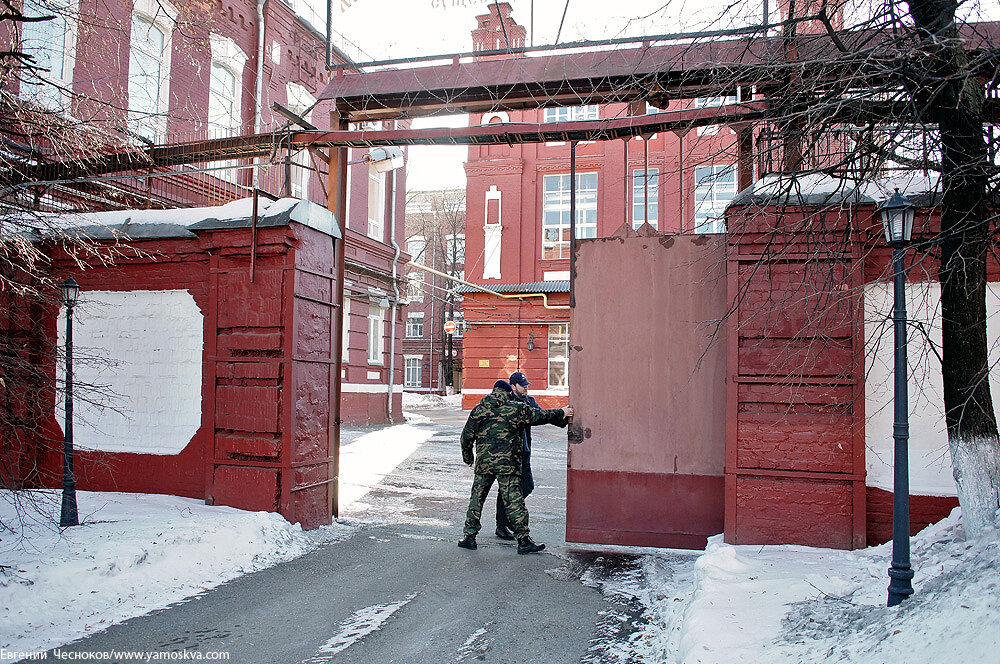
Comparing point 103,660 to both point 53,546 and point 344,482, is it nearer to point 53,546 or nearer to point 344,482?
point 53,546

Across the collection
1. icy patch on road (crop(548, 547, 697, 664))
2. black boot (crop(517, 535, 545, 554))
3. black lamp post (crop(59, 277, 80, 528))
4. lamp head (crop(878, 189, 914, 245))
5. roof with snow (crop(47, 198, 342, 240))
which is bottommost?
icy patch on road (crop(548, 547, 697, 664))

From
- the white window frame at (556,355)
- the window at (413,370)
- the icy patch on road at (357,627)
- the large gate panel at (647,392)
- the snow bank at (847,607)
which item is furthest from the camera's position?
the window at (413,370)

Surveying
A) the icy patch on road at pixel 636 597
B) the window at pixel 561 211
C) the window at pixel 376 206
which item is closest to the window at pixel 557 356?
the window at pixel 561 211

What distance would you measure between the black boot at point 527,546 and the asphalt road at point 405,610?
0.15 m

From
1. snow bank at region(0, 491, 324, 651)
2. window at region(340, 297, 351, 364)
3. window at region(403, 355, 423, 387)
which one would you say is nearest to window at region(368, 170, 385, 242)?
window at region(340, 297, 351, 364)

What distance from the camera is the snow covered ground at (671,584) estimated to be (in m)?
3.92

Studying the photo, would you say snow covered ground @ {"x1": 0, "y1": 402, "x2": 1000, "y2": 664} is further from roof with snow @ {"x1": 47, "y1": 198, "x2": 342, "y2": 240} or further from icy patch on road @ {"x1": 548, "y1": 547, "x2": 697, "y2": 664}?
roof with snow @ {"x1": 47, "y1": 198, "x2": 342, "y2": 240}

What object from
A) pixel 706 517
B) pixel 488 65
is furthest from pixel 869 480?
pixel 488 65

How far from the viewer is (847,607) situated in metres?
4.66

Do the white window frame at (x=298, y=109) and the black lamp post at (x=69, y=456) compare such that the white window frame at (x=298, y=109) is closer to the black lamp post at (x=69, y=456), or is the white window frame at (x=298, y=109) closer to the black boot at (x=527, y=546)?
the black lamp post at (x=69, y=456)

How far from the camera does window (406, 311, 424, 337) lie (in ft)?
163

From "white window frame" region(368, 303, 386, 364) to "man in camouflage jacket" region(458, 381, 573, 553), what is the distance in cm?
1526

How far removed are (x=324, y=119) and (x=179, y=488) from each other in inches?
485

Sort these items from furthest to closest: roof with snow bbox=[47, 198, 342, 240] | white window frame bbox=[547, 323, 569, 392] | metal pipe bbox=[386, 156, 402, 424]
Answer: white window frame bbox=[547, 323, 569, 392]
metal pipe bbox=[386, 156, 402, 424]
roof with snow bbox=[47, 198, 342, 240]
